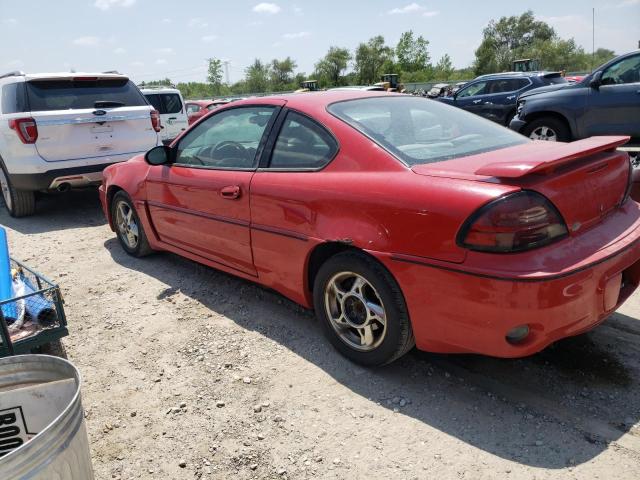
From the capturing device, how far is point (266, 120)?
345 cm

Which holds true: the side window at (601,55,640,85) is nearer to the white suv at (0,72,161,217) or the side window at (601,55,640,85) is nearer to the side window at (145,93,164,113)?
the white suv at (0,72,161,217)

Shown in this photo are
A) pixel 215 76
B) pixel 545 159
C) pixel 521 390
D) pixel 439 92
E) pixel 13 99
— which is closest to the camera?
pixel 545 159

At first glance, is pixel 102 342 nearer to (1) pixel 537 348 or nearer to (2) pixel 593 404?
(1) pixel 537 348

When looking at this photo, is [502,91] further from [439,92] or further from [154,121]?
[439,92]

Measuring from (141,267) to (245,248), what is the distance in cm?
183

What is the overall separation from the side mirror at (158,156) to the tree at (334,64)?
74028 mm

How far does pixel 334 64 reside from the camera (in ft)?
247

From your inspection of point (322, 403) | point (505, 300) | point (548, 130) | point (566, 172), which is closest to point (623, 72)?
point (548, 130)

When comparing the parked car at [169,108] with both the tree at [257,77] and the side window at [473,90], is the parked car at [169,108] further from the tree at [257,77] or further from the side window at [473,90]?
the tree at [257,77]

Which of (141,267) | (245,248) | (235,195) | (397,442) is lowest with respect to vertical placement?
(397,442)

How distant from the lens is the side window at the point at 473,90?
13523 millimetres

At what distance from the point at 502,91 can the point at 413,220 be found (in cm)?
1201

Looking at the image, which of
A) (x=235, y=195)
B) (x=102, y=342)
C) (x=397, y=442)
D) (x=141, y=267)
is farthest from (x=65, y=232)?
(x=397, y=442)

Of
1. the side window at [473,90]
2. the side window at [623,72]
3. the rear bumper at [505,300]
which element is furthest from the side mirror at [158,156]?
the side window at [473,90]
